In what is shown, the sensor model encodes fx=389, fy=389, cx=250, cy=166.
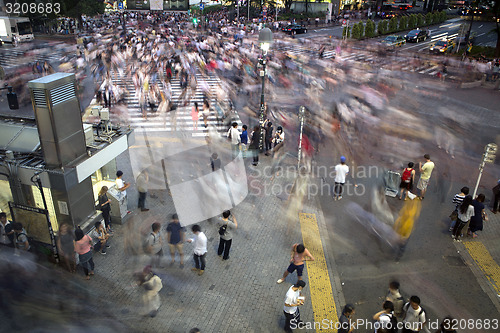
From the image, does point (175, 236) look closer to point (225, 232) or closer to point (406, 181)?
point (225, 232)

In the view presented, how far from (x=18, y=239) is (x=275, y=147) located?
993 centimetres

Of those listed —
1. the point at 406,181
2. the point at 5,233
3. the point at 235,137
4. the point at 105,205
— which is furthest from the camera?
the point at 235,137

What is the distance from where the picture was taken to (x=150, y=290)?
24.6 feet

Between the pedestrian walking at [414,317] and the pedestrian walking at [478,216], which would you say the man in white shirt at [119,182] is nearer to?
the pedestrian walking at [414,317]

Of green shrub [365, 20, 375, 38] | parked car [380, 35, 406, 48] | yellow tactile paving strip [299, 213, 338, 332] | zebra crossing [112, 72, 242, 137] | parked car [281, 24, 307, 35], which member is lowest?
yellow tactile paving strip [299, 213, 338, 332]

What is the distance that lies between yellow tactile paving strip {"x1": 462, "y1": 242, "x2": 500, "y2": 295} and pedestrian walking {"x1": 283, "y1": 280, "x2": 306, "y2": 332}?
16.2 feet

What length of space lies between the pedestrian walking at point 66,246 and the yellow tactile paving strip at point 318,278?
5.45m

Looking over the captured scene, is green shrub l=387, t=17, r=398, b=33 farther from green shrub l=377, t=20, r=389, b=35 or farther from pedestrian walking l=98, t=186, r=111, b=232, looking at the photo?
pedestrian walking l=98, t=186, r=111, b=232

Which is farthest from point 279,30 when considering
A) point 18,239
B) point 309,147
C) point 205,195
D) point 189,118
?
point 18,239

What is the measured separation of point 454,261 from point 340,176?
390 centimetres

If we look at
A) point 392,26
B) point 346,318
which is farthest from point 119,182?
point 392,26

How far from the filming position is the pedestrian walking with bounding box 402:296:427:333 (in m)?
6.79

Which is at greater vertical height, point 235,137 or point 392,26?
point 392,26

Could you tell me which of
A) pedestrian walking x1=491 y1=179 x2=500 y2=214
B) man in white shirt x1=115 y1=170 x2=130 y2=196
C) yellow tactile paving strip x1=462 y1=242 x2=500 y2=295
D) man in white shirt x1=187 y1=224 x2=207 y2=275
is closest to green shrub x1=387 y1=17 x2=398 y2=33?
pedestrian walking x1=491 y1=179 x2=500 y2=214
